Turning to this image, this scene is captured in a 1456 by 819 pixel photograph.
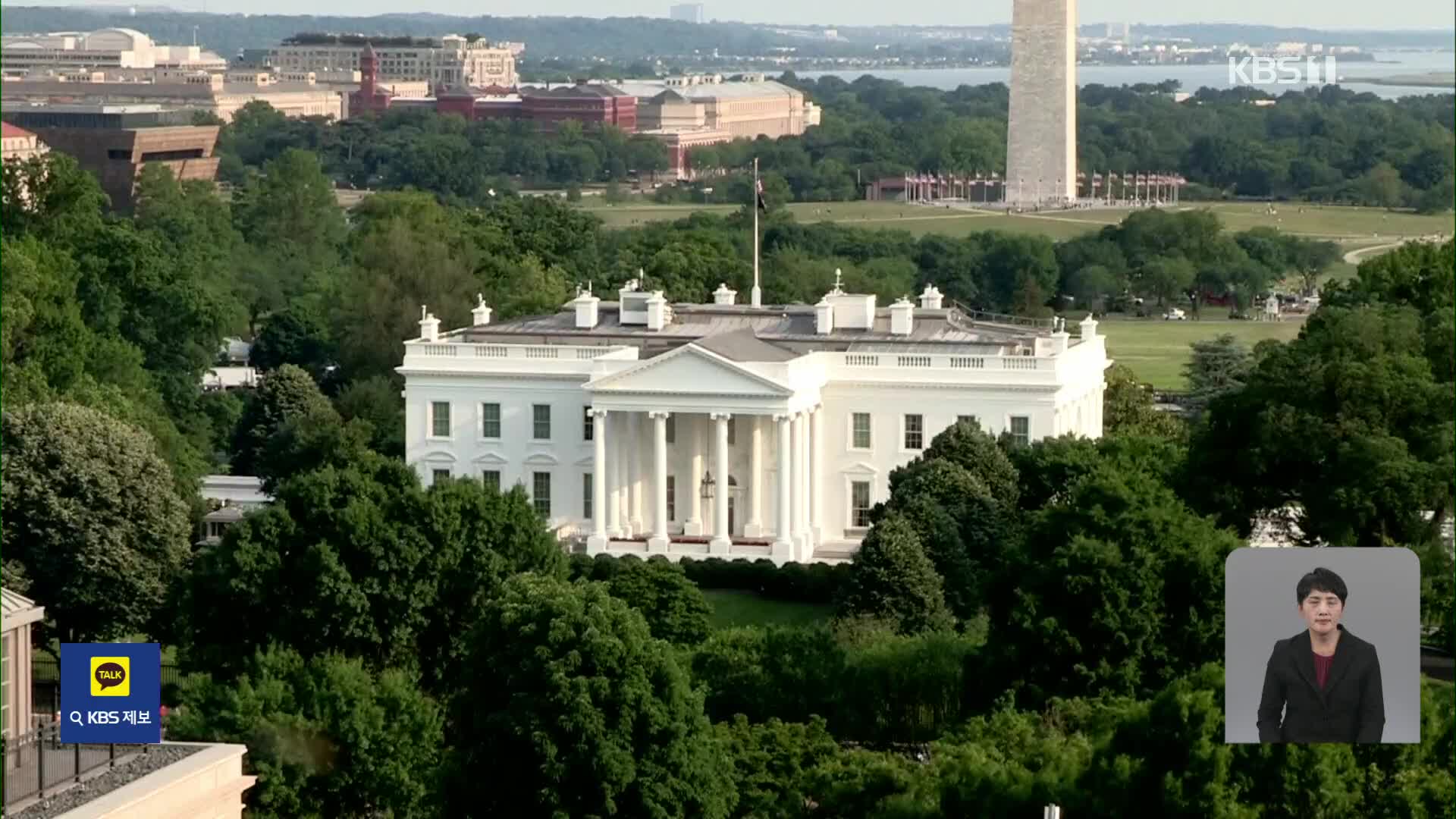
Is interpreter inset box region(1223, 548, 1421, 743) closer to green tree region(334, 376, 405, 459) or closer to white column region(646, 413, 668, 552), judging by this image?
white column region(646, 413, 668, 552)

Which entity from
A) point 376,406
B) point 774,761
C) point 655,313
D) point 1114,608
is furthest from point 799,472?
point 774,761

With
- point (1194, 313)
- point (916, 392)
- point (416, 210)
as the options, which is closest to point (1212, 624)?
point (916, 392)

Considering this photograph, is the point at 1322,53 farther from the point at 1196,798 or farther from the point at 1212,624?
the point at 1196,798

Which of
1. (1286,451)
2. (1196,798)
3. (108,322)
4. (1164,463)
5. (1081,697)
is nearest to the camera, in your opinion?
(1196,798)

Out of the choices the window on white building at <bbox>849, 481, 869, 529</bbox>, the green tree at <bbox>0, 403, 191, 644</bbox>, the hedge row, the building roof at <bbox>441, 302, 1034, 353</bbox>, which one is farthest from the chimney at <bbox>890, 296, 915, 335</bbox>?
the green tree at <bbox>0, 403, 191, 644</bbox>

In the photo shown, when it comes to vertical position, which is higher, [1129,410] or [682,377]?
[682,377]

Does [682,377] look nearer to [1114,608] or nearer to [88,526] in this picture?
[88,526]
